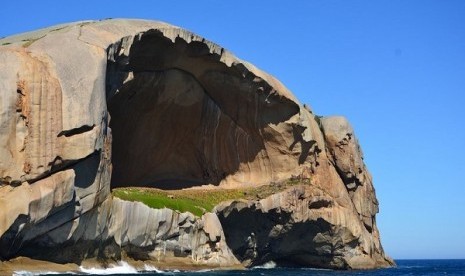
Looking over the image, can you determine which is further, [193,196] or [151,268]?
[193,196]

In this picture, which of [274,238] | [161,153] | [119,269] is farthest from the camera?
[161,153]

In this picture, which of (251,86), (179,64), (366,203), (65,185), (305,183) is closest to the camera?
(65,185)

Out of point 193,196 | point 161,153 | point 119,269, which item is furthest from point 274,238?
point 119,269

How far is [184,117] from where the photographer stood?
50031mm

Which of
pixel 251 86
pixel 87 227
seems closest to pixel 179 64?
pixel 251 86

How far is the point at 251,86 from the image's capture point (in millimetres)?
48344

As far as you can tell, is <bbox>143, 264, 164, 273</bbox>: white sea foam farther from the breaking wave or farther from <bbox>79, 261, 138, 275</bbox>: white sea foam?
<bbox>79, 261, 138, 275</bbox>: white sea foam

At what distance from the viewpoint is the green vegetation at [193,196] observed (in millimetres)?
38750

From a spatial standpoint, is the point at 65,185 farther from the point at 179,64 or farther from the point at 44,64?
the point at 179,64

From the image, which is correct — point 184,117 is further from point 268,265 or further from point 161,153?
point 268,265

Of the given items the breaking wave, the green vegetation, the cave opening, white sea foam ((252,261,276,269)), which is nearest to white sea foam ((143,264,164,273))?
the breaking wave

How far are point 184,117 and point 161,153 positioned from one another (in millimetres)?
3296

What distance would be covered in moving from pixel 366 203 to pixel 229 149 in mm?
13532

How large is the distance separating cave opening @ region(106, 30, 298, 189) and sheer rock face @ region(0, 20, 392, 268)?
0.09 meters
